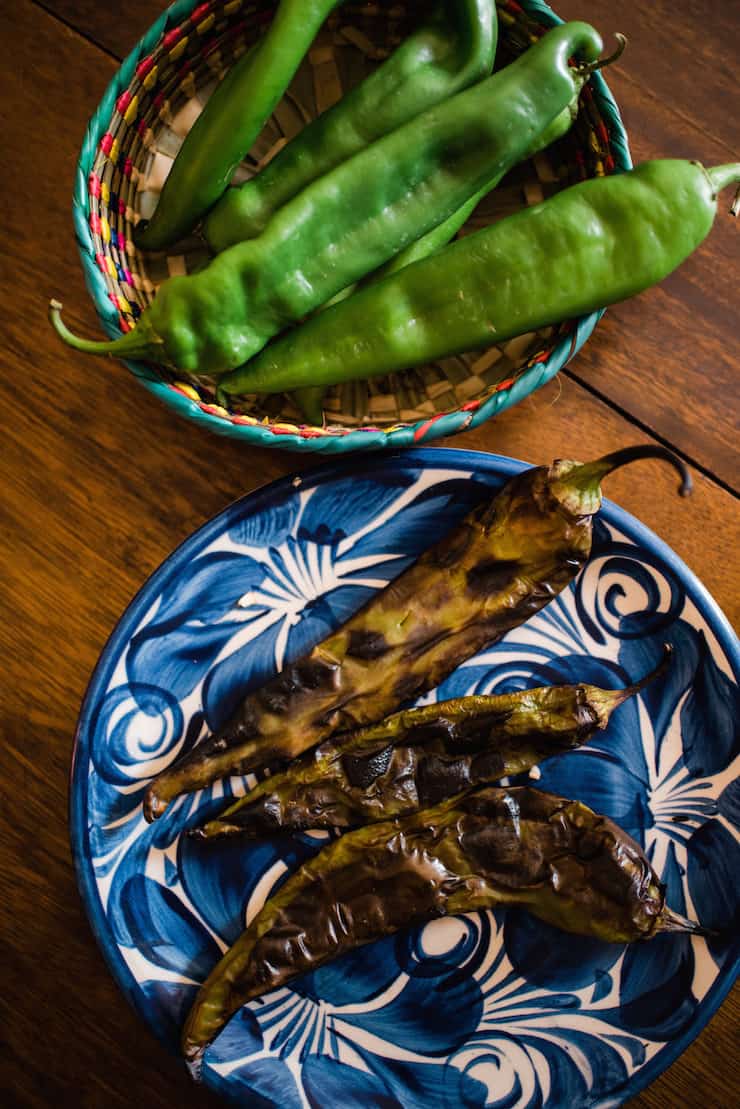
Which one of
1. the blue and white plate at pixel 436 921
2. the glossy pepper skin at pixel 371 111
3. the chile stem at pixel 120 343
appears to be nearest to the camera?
the chile stem at pixel 120 343

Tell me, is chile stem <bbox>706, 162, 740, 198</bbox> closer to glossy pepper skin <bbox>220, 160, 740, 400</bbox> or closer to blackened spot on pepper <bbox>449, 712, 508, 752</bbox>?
glossy pepper skin <bbox>220, 160, 740, 400</bbox>

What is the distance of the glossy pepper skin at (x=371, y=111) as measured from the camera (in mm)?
1593

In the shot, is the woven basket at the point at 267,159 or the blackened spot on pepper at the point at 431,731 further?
the blackened spot on pepper at the point at 431,731

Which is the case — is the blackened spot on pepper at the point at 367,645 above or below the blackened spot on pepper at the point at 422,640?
above

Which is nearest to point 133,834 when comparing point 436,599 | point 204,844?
point 204,844

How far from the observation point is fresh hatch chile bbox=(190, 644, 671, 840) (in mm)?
1645

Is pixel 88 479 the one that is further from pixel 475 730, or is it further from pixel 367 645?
pixel 475 730

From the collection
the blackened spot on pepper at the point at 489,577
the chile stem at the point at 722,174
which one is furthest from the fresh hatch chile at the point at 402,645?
the chile stem at the point at 722,174

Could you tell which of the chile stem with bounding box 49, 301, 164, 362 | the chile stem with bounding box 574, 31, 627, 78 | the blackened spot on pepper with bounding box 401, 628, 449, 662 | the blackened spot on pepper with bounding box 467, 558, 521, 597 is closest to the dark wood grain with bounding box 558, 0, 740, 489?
the chile stem with bounding box 574, 31, 627, 78

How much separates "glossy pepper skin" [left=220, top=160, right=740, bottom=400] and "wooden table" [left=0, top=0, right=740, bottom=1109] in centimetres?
30

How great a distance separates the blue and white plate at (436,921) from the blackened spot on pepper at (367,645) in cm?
12

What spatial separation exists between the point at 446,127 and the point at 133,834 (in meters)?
1.37

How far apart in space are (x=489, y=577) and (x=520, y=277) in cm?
52

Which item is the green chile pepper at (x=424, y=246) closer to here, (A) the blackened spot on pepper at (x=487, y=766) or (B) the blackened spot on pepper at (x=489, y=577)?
(B) the blackened spot on pepper at (x=489, y=577)
